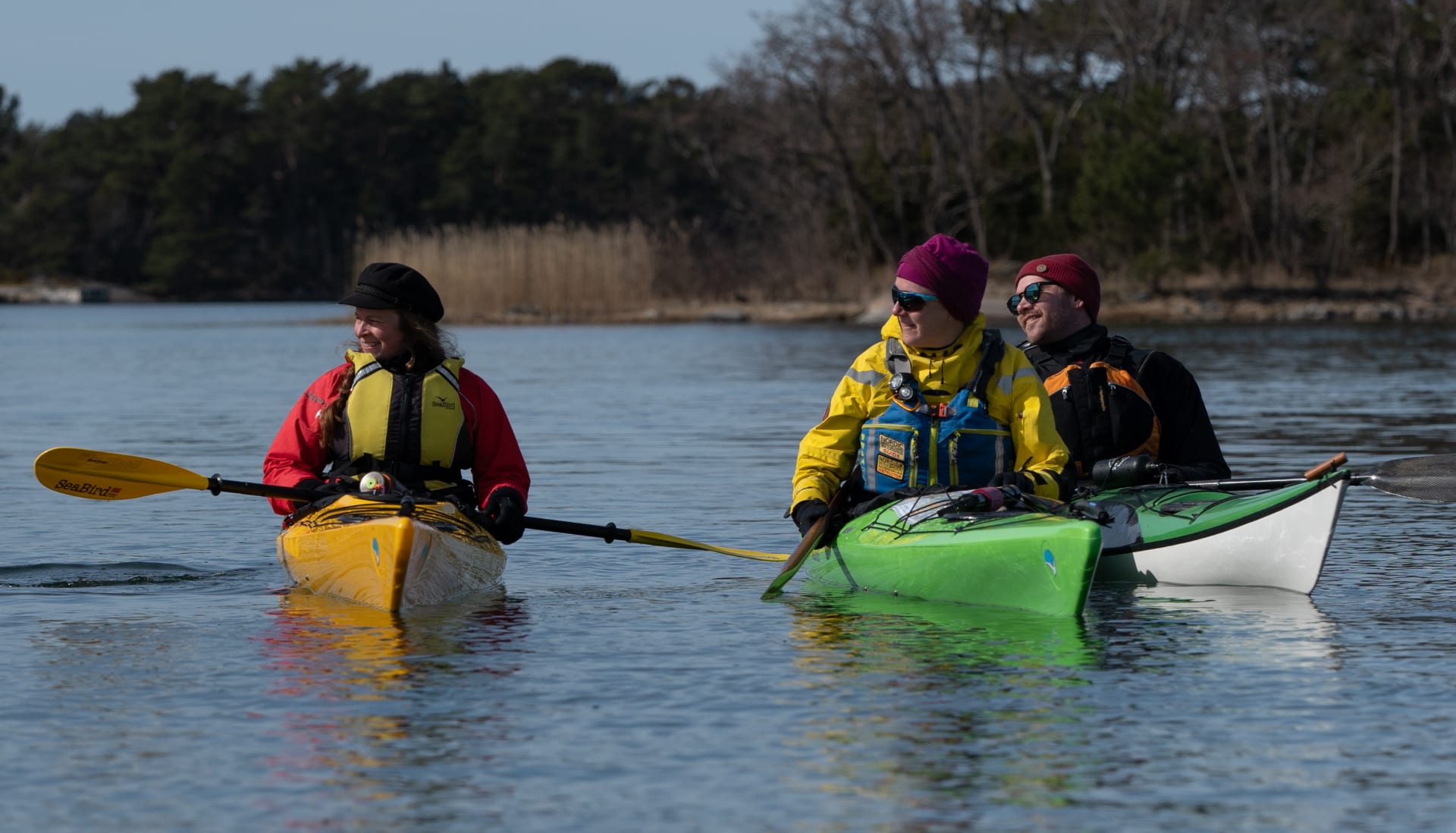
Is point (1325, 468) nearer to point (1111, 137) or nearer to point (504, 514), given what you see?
point (504, 514)

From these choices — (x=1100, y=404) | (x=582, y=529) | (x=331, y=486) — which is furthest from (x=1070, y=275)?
(x=331, y=486)

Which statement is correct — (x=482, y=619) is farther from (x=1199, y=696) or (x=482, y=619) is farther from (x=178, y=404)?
(x=178, y=404)

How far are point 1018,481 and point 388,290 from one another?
8.01 ft

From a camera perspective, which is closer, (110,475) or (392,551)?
(392,551)

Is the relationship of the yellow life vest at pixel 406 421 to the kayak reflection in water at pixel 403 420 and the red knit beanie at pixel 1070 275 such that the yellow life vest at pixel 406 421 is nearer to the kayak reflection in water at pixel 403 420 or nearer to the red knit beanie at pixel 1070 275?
the kayak reflection in water at pixel 403 420

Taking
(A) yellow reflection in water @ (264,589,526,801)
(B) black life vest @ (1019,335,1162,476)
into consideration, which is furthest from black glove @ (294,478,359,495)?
(B) black life vest @ (1019,335,1162,476)

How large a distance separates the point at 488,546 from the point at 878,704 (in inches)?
94.0

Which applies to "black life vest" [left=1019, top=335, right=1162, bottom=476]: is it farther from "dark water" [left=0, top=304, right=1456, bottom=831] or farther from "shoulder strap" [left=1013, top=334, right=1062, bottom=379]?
"dark water" [left=0, top=304, right=1456, bottom=831]

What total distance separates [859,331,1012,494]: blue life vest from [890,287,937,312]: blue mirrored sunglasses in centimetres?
19

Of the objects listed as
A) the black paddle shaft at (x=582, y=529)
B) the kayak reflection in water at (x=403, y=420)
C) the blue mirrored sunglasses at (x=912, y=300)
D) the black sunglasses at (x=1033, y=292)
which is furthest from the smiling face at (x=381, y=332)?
the black sunglasses at (x=1033, y=292)

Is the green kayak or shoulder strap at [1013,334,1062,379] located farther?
shoulder strap at [1013,334,1062,379]

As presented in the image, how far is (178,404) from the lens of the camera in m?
21.7

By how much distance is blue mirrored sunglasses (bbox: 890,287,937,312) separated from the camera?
724cm

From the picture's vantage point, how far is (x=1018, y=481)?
23.9ft
